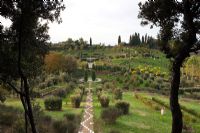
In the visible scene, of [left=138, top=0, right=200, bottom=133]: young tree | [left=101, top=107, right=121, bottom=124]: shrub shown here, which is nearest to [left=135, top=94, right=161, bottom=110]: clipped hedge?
[left=101, top=107, right=121, bottom=124]: shrub

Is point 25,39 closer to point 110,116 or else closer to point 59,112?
point 110,116

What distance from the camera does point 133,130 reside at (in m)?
30.9

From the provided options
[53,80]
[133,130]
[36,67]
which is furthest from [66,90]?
[36,67]

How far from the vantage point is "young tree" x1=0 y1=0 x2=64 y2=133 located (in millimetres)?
14578

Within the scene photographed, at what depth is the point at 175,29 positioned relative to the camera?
1313 cm

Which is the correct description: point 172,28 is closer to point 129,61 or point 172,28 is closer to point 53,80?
point 53,80

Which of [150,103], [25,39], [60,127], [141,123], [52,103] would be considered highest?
[25,39]

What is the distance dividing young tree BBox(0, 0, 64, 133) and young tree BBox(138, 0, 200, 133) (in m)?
4.15

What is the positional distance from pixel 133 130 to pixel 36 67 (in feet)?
47.2

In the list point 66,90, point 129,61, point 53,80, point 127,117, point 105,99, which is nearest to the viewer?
point 127,117

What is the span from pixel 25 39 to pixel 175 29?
691 centimetres

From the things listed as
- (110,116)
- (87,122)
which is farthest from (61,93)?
(87,122)

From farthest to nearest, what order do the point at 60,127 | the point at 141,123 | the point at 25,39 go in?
1. the point at 141,123
2. the point at 60,127
3. the point at 25,39

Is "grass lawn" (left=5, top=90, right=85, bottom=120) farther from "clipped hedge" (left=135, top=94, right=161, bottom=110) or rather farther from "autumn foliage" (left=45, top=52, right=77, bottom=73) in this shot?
"autumn foliage" (left=45, top=52, right=77, bottom=73)
